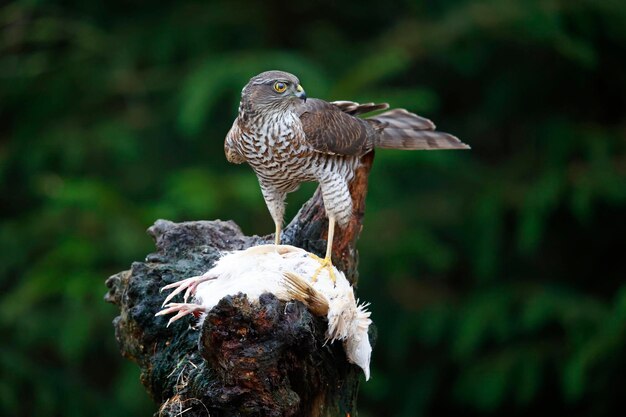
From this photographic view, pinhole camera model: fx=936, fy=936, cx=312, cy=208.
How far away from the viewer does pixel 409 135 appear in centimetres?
498

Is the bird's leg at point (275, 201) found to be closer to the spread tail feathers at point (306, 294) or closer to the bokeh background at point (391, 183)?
the spread tail feathers at point (306, 294)

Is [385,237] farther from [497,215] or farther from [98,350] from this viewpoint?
[98,350]

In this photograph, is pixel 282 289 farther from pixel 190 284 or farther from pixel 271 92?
pixel 271 92

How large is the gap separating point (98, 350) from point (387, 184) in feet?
10.7

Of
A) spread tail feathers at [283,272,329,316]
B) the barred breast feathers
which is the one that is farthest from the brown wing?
spread tail feathers at [283,272,329,316]

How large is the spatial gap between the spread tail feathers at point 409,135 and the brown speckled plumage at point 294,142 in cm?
17

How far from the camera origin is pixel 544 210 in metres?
8.21

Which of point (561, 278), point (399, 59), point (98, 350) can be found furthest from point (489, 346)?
point (98, 350)

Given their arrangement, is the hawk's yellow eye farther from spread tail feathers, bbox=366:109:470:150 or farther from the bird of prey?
spread tail feathers, bbox=366:109:470:150

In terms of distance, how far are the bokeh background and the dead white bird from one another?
379 centimetres

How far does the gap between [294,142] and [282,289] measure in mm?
936

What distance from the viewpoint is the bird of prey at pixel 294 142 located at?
4.31 m

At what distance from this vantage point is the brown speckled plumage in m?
4.31

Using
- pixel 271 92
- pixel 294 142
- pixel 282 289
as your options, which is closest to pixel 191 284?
pixel 282 289
